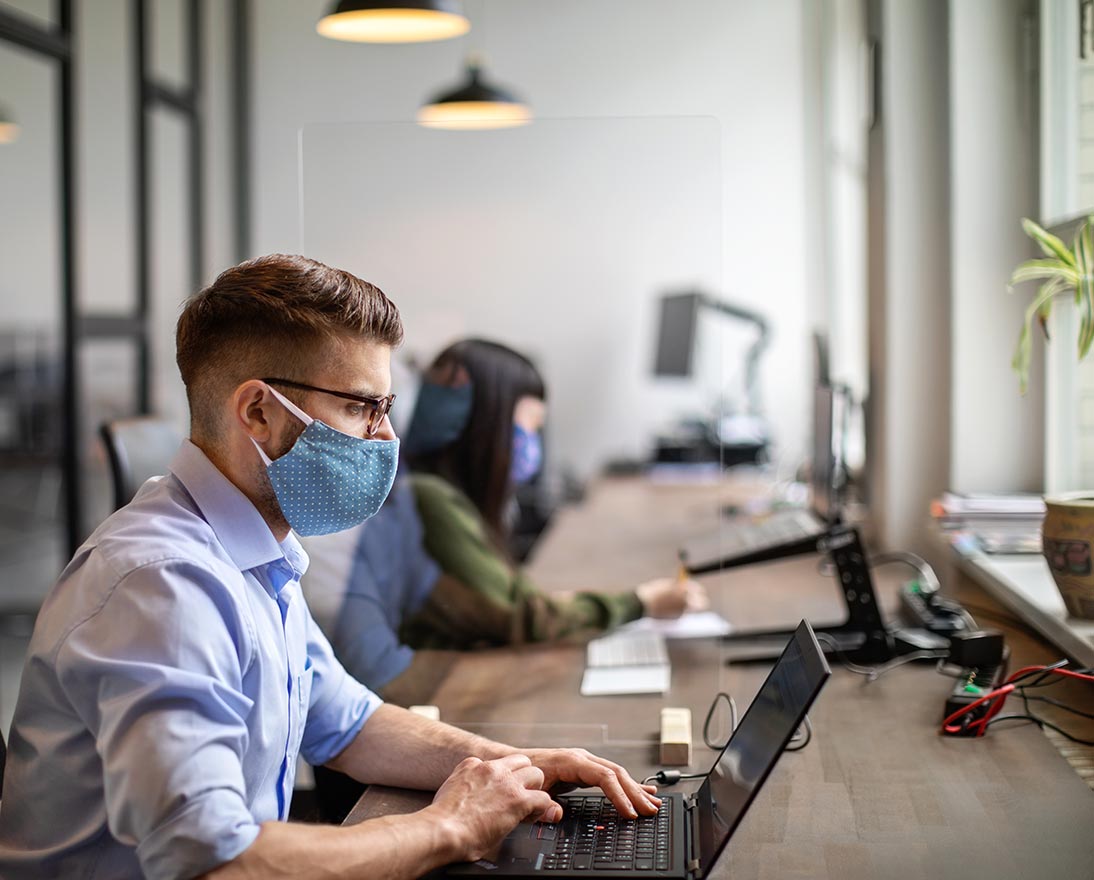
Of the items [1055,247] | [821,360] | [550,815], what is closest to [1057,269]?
[1055,247]

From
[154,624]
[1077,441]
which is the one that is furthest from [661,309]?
[154,624]

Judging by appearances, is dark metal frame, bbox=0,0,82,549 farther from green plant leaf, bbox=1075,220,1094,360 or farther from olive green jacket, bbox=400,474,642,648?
green plant leaf, bbox=1075,220,1094,360

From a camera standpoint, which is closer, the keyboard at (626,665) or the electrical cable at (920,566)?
the keyboard at (626,665)

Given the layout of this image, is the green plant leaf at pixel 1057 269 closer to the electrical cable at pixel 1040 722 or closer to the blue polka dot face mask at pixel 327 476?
the electrical cable at pixel 1040 722

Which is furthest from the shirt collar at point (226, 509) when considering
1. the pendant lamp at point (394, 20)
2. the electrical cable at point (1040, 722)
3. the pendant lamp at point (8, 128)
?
the pendant lamp at point (8, 128)

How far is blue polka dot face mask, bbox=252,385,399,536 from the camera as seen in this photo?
1322mm

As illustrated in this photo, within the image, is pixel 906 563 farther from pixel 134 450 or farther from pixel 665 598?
pixel 134 450

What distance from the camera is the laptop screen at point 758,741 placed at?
1173 mm

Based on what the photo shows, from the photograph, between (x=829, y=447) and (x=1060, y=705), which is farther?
(x=829, y=447)

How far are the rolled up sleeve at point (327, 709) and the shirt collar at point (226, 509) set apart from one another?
27cm

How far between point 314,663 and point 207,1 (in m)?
5.38

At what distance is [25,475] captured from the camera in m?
5.12

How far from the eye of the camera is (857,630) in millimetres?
2186

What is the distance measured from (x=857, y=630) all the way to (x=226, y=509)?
1311 mm
